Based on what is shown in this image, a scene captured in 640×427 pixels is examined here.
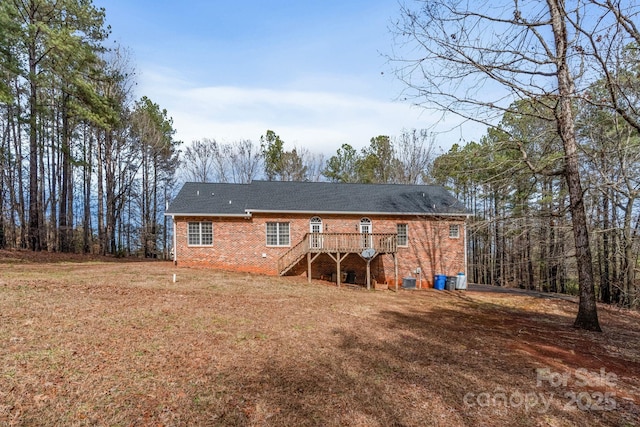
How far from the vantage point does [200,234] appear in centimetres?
1666

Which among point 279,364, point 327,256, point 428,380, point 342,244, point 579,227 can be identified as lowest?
point 428,380

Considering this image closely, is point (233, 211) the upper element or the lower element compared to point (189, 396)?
upper

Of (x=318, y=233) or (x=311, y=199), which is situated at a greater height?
(x=311, y=199)

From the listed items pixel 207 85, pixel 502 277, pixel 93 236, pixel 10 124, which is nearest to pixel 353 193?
pixel 207 85

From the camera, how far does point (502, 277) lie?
88.1 feet

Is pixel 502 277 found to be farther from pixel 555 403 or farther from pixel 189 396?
pixel 189 396

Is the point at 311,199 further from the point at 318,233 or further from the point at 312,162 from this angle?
the point at 312,162

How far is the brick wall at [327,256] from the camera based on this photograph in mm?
16562

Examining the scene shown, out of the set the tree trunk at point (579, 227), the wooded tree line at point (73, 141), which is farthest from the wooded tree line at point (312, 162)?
the tree trunk at point (579, 227)

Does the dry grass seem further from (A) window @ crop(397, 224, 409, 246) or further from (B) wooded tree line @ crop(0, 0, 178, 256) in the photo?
(B) wooded tree line @ crop(0, 0, 178, 256)

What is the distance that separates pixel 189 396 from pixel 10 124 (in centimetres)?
2833

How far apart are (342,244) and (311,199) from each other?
3.66 metres

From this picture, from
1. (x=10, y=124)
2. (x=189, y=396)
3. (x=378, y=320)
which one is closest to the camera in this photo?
(x=189, y=396)

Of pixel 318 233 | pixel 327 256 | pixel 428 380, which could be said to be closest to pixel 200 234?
pixel 318 233
